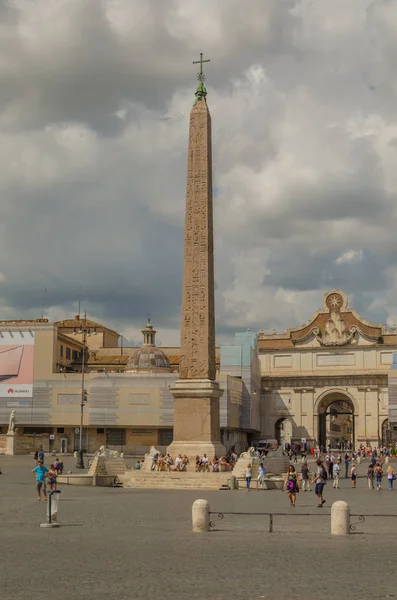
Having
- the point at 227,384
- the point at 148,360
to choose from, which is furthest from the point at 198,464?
the point at 148,360

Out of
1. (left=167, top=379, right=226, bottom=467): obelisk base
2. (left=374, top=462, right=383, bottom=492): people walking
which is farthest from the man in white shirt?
(left=374, top=462, right=383, bottom=492): people walking

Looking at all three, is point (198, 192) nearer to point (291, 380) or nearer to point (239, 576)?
point (239, 576)

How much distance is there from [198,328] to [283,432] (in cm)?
6396

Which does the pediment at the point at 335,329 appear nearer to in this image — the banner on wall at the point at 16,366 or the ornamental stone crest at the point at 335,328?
the ornamental stone crest at the point at 335,328

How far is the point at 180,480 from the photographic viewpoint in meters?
31.0

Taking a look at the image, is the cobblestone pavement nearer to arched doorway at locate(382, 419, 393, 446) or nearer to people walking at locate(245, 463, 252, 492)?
people walking at locate(245, 463, 252, 492)

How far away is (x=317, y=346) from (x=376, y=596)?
7131cm

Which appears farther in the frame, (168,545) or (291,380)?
(291,380)

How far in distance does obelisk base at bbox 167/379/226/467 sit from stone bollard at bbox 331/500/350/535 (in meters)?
16.7

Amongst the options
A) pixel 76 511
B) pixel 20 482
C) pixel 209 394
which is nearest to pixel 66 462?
pixel 20 482

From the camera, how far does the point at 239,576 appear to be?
1087 cm

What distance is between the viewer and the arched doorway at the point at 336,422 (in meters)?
80.6

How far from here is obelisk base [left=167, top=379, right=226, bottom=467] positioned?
32344mm

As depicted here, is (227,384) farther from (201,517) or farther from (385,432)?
(201,517)
